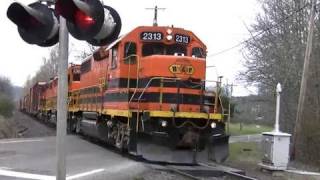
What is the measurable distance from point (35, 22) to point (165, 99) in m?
9.29

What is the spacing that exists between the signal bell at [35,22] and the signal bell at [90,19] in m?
0.50

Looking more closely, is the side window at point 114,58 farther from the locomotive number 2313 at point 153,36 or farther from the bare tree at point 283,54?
the bare tree at point 283,54

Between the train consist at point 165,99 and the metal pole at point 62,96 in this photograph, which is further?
the train consist at point 165,99

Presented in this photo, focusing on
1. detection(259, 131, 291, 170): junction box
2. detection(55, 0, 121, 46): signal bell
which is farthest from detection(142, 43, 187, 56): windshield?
detection(55, 0, 121, 46): signal bell

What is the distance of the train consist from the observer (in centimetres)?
1505

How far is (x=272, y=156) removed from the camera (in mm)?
15758

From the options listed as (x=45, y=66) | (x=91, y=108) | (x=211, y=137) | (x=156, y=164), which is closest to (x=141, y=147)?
(x=156, y=164)

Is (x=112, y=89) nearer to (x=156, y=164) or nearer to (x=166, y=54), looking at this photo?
(x=166, y=54)

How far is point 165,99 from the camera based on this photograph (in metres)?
15.2

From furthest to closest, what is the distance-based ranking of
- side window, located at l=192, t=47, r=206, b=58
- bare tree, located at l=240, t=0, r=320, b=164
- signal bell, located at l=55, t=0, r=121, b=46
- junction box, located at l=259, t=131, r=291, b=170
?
bare tree, located at l=240, t=0, r=320, b=164
side window, located at l=192, t=47, r=206, b=58
junction box, located at l=259, t=131, r=291, b=170
signal bell, located at l=55, t=0, r=121, b=46

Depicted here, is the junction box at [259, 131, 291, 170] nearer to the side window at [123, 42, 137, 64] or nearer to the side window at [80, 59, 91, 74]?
the side window at [123, 42, 137, 64]

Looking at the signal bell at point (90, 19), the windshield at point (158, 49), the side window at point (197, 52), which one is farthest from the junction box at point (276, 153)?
the signal bell at point (90, 19)

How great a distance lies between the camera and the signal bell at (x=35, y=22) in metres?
6.00

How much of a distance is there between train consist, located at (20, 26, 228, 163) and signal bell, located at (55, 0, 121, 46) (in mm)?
9155
